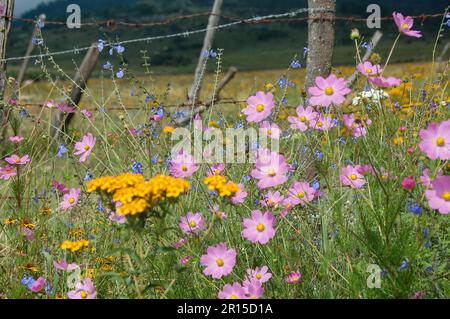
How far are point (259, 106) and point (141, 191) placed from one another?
0.69 meters

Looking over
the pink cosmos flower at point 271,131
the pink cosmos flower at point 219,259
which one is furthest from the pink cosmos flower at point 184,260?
the pink cosmos flower at point 271,131

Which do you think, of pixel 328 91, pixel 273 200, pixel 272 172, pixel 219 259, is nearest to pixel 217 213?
pixel 219 259

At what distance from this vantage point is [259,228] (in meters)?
2.13

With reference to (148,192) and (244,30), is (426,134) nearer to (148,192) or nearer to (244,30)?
(148,192)

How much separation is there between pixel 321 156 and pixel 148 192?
65.0 inches

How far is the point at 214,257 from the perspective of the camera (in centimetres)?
208

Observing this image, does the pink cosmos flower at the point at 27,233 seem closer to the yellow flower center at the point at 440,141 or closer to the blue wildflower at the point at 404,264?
the blue wildflower at the point at 404,264

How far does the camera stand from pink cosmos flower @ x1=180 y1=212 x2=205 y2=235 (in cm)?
218

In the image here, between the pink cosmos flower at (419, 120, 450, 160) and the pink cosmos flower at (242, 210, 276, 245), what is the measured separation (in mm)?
546

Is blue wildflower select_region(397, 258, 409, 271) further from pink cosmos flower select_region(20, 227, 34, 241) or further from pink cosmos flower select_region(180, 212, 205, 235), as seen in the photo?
pink cosmos flower select_region(20, 227, 34, 241)

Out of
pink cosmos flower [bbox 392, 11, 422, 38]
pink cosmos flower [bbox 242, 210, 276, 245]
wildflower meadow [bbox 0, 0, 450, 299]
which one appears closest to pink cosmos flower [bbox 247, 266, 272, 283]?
wildflower meadow [bbox 0, 0, 450, 299]

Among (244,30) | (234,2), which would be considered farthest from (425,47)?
(234,2)

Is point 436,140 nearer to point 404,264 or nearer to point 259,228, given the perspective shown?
point 404,264

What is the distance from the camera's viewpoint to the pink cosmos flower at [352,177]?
2.29 metres
